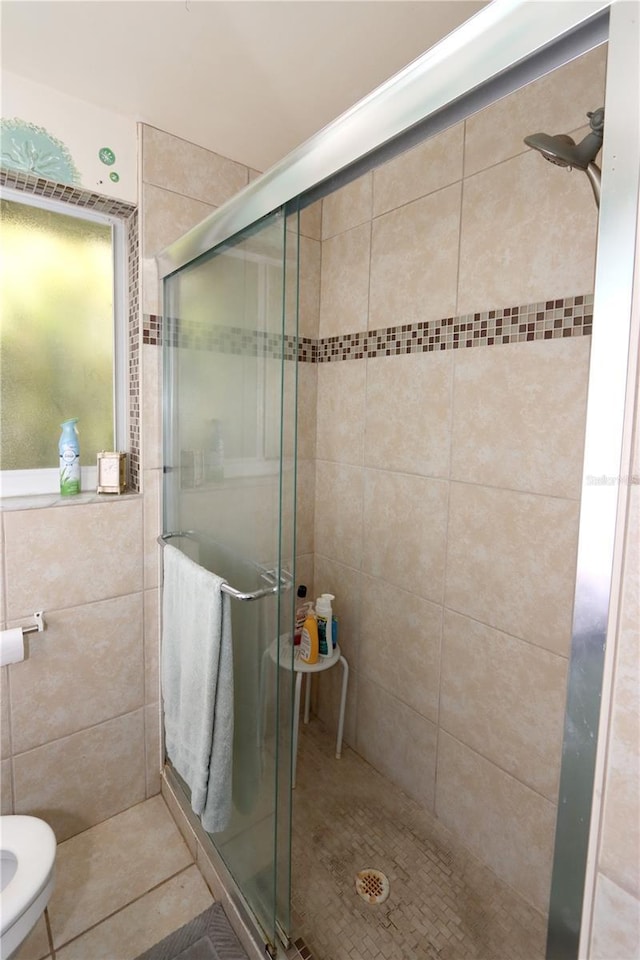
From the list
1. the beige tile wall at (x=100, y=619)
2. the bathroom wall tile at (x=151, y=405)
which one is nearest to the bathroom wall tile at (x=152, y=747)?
the beige tile wall at (x=100, y=619)

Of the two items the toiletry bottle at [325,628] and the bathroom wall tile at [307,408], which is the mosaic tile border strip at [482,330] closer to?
the bathroom wall tile at [307,408]

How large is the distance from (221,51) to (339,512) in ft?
4.85

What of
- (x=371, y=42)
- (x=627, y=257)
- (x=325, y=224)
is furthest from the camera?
(x=325, y=224)

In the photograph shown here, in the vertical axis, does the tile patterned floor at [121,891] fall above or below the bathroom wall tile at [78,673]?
below

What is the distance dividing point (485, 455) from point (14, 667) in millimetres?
1485

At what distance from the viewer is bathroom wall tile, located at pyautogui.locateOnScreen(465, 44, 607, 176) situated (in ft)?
3.69

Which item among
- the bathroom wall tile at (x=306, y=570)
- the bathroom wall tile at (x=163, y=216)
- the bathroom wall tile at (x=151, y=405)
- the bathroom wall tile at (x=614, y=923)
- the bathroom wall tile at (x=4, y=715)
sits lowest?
the bathroom wall tile at (x=4, y=715)

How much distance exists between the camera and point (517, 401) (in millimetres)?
1283

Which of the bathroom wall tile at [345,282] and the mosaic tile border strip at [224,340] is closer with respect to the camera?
the mosaic tile border strip at [224,340]

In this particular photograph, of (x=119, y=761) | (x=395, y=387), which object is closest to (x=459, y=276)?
(x=395, y=387)

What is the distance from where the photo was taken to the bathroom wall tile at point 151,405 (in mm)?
1532

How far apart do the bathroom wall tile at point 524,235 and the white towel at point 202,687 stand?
1.09m

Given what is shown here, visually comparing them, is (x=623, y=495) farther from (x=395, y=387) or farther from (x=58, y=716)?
(x=58, y=716)

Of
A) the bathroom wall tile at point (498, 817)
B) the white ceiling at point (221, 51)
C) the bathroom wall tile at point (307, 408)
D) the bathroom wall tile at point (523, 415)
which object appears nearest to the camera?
the white ceiling at point (221, 51)
